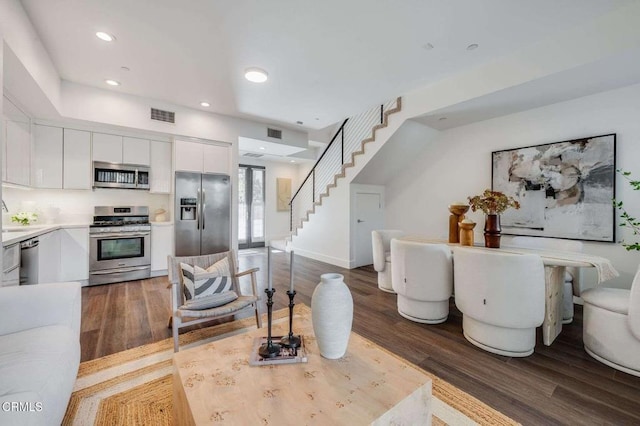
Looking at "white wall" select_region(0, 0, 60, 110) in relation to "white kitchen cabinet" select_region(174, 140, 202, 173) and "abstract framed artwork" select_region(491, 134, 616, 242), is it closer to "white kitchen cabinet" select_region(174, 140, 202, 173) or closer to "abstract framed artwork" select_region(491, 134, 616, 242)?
"white kitchen cabinet" select_region(174, 140, 202, 173)

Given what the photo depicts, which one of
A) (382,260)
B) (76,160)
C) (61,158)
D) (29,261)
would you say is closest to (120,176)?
(76,160)

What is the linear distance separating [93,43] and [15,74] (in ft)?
2.35

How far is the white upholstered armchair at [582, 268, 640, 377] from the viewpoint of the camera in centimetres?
190

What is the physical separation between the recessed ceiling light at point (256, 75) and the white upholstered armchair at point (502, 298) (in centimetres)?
290

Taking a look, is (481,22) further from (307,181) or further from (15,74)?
(307,181)

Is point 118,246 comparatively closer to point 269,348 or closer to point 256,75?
point 256,75

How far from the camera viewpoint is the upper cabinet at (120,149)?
13.5 ft

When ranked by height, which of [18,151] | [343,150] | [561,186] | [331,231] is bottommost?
[331,231]

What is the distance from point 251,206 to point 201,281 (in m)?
5.66

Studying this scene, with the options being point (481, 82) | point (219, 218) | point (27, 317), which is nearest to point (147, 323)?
point (27, 317)

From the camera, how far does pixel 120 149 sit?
427 cm

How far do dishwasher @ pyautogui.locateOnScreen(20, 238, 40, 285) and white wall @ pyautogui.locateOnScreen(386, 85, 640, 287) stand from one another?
535 centimetres

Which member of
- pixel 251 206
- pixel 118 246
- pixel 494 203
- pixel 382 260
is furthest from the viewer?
pixel 251 206

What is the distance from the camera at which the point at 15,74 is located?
98.4 inches
